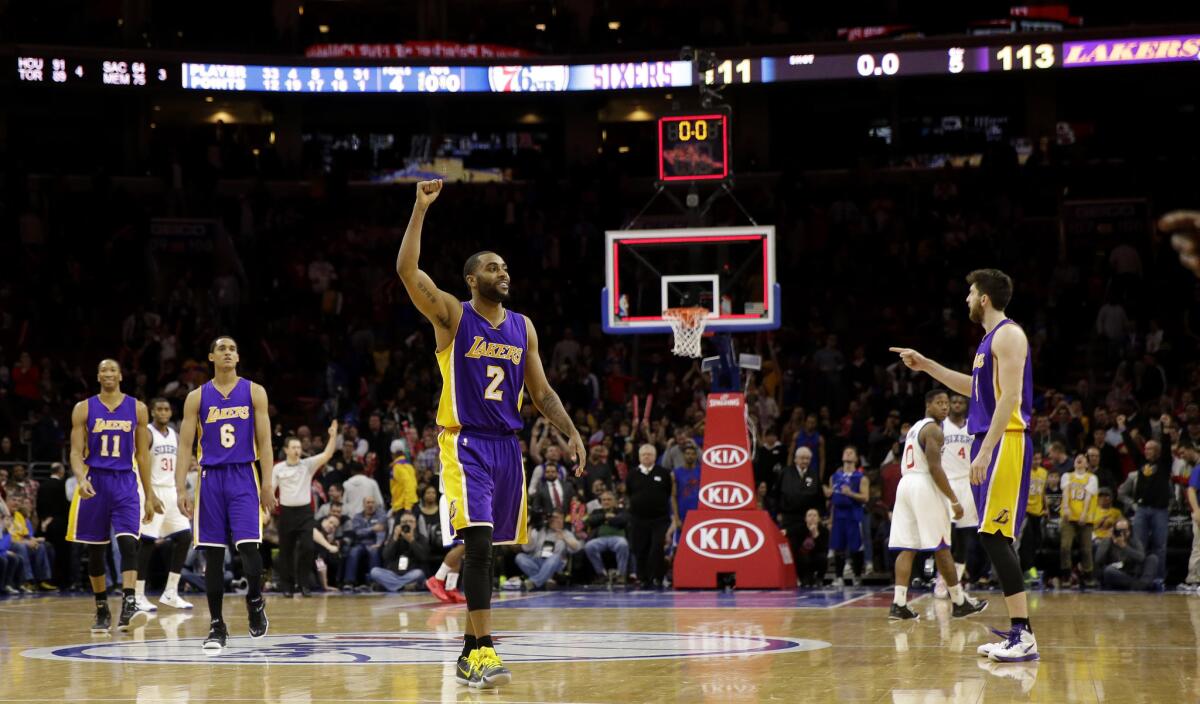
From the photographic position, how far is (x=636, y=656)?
9109 mm

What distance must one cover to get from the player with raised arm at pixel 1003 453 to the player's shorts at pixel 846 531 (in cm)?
837

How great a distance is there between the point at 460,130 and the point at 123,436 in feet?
71.5

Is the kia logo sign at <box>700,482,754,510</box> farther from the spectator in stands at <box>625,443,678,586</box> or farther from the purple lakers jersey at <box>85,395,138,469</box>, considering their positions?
the purple lakers jersey at <box>85,395,138,469</box>

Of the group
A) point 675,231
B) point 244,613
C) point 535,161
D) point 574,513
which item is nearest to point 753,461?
point 574,513

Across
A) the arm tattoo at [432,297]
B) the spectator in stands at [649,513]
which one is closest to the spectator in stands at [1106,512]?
the spectator in stands at [649,513]

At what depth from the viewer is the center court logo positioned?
30.1 feet

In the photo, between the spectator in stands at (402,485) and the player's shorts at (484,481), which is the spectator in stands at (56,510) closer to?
the spectator in stands at (402,485)

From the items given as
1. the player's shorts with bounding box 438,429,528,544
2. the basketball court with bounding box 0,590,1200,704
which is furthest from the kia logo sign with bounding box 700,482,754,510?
the player's shorts with bounding box 438,429,528,544

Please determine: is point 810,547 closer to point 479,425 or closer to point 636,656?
Answer: point 636,656

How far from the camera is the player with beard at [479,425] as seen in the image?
774 centimetres

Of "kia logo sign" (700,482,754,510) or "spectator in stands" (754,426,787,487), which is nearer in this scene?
"kia logo sign" (700,482,754,510)

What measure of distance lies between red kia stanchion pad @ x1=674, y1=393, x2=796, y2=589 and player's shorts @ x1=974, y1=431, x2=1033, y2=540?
8.08m

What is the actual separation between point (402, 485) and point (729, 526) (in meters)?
4.29

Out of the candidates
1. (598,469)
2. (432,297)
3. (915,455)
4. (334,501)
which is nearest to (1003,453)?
(432,297)
